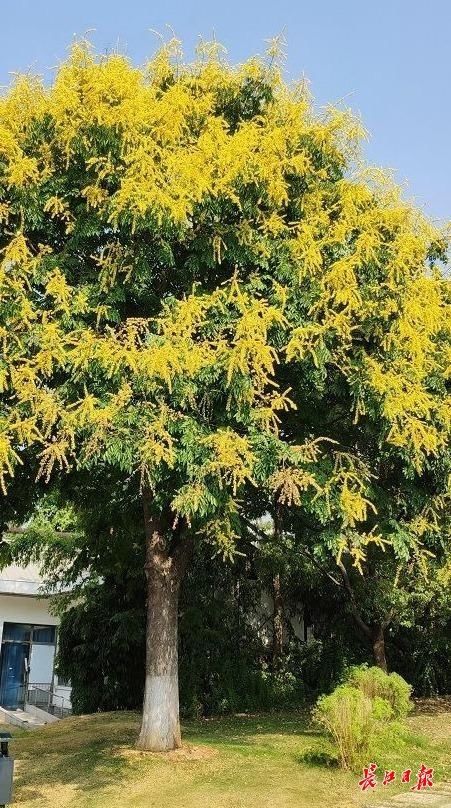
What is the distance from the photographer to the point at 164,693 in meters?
9.00

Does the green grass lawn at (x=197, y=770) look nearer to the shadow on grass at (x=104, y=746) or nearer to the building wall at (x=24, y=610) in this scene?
the shadow on grass at (x=104, y=746)

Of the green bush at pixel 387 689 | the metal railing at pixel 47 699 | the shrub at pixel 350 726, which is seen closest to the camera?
the shrub at pixel 350 726

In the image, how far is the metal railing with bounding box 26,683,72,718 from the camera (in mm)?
22217

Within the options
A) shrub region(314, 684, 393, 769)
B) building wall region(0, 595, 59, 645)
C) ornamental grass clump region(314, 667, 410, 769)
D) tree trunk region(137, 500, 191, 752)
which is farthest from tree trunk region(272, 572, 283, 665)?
building wall region(0, 595, 59, 645)

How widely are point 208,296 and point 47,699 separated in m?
18.9

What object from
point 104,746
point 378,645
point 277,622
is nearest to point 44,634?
point 277,622

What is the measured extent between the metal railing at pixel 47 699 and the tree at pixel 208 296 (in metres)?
16.0

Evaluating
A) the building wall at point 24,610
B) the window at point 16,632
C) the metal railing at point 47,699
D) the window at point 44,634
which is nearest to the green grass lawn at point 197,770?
the metal railing at point 47,699

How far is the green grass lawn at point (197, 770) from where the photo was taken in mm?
7051

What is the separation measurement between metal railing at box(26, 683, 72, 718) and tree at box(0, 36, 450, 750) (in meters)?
16.0

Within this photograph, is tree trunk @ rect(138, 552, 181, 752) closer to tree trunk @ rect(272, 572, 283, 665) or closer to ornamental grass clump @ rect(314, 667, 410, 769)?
ornamental grass clump @ rect(314, 667, 410, 769)

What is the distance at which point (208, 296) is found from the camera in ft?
24.2

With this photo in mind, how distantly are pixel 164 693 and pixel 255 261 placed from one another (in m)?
4.97

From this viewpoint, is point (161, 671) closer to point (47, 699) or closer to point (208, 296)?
point (208, 296)
